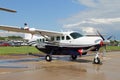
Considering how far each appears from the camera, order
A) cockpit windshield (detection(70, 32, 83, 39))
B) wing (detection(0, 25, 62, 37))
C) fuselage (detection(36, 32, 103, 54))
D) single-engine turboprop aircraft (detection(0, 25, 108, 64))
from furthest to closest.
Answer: cockpit windshield (detection(70, 32, 83, 39)), wing (detection(0, 25, 62, 37)), fuselage (detection(36, 32, 103, 54)), single-engine turboprop aircraft (detection(0, 25, 108, 64))

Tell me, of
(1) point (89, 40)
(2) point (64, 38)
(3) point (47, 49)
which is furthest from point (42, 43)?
(1) point (89, 40)

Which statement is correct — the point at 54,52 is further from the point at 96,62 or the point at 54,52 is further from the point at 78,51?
the point at 96,62

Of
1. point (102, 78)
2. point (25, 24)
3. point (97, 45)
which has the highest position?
point (25, 24)

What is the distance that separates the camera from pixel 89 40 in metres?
20.3

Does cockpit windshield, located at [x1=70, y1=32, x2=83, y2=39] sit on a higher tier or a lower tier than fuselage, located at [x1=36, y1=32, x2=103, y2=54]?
higher

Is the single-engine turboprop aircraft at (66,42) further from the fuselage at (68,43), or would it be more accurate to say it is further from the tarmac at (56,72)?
the tarmac at (56,72)

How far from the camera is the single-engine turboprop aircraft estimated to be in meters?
20.1

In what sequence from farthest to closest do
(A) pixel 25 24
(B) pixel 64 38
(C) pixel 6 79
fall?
(B) pixel 64 38 < (A) pixel 25 24 < (C) pixel 6 79

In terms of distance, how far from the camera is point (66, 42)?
22.1 meters

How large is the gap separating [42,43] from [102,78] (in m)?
11.7

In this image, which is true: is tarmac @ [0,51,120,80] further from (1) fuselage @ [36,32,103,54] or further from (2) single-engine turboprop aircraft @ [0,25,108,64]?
(1) fuselage @ [36,32,103,54]

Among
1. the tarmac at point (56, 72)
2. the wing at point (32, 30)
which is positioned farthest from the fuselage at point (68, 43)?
the tarmac at point (56, 72)

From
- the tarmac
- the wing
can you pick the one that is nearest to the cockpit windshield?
the wing

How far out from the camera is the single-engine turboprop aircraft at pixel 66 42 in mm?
20109
